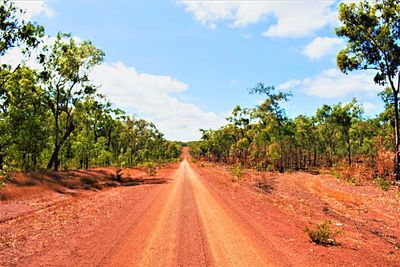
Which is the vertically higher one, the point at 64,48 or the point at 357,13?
the point at 357,13

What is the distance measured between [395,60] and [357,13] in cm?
531

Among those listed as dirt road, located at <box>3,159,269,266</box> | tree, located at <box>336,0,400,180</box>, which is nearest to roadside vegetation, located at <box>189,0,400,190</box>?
tree, located at <box>336,0,400,180</box>

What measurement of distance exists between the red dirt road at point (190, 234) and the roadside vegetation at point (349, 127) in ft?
44.8

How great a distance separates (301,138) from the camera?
64.4 meters

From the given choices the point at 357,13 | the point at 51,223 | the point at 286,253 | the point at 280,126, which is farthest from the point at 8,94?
the point at 280,126

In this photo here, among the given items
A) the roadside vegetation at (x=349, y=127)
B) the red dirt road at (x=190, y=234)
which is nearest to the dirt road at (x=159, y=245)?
the red dirt road at (x=190, y=234)

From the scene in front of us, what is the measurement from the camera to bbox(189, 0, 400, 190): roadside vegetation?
27156 millimetres

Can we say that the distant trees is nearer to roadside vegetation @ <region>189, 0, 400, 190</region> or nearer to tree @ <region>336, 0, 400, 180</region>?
Result: roadside vegetation @ <region>189, 0, 400, 190</region>

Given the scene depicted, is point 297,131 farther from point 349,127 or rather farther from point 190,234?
point 190,234

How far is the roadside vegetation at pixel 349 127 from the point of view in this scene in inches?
1069

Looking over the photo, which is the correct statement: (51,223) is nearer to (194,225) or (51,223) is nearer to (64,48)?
(194,225)

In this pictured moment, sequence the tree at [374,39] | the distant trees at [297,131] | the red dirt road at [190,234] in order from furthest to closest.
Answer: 1. the distant trees at [297,131]
2. the tree at [374,39]
3. the red dirt road at [190,234]

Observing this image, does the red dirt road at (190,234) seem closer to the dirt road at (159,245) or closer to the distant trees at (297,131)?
the dirt road at (159,245)

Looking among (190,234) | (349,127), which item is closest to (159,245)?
(190,234)
